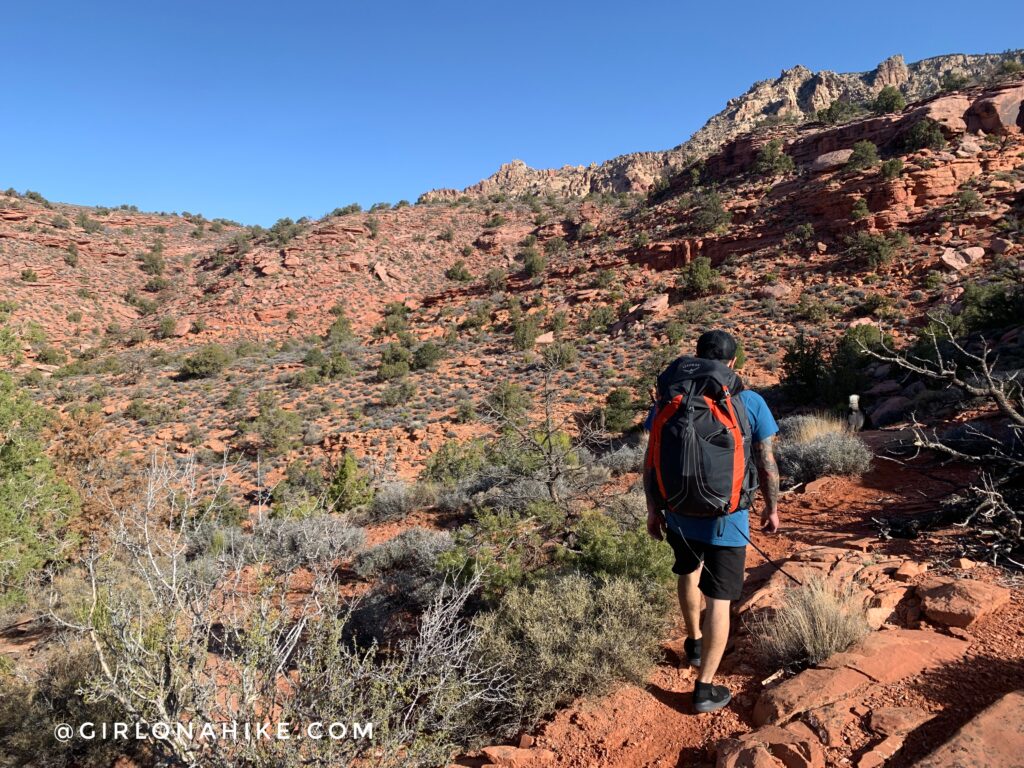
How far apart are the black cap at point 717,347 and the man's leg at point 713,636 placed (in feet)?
3.60

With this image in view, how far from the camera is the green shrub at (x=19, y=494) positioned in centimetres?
536

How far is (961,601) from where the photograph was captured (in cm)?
248

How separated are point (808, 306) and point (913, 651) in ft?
64.4

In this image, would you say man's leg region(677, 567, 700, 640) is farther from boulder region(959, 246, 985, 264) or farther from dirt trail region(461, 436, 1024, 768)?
boulder region(959, 246, 985, 264)

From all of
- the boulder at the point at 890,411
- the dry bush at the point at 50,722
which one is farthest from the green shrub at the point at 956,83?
Result: the dry bush at the point at 50,722

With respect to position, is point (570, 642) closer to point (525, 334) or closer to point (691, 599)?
point (691, 599)

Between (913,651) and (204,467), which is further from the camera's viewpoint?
(204,467)

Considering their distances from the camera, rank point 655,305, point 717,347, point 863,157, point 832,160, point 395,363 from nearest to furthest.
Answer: point 717,347, point 395,363, point 655,305, point 863,157, point 832,160

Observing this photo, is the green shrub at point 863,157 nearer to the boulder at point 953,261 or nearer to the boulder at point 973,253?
the boulder at point 953,261

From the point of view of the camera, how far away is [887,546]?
3.43 metres

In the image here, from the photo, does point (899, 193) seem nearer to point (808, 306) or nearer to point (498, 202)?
point (808, 306)

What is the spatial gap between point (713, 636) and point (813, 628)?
20.7 inches

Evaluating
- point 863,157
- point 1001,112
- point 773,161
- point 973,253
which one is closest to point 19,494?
point 973,253

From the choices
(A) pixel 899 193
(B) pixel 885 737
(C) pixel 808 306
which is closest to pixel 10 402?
(B) pixel 885 737
